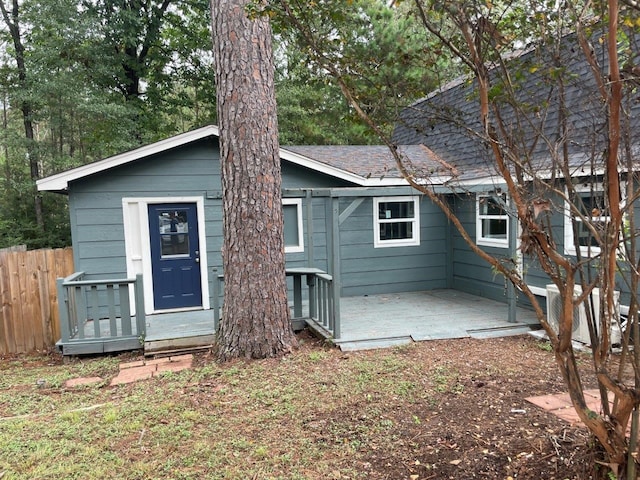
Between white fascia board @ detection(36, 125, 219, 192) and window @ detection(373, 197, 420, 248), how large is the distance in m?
3.50

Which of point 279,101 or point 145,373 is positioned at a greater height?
point 279,101

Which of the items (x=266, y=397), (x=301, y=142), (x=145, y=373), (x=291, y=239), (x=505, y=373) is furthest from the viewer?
(x=301, y=142)

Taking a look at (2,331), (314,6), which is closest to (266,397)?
(314,6)

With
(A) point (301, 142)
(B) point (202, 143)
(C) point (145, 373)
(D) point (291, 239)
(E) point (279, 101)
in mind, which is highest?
(E) point (279, 101)

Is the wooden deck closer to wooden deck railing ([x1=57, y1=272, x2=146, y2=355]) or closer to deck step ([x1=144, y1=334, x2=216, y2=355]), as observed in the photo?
deck step ([x1=144, y1=334, x2=216, y2=355])

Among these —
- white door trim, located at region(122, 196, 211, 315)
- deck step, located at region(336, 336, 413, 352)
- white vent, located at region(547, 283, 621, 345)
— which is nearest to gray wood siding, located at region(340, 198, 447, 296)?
white door trim, located at region(122, 196, 211, 315)

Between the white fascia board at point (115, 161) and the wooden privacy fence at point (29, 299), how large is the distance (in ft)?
3.27

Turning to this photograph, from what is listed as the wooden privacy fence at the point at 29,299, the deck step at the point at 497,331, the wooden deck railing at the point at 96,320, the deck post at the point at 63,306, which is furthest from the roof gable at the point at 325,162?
the deck step at the point at 497,331

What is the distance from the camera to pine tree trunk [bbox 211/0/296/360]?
5016mm

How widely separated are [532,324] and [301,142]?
418 inches

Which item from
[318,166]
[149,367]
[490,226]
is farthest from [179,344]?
[490,226]

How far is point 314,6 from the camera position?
2777 mm

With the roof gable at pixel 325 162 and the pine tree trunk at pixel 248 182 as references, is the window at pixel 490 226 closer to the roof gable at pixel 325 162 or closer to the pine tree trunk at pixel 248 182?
the roof gable at pixel 325 162

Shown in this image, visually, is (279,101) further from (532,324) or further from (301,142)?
(532,324)
